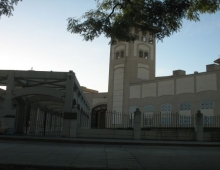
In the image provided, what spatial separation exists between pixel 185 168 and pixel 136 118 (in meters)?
13.2

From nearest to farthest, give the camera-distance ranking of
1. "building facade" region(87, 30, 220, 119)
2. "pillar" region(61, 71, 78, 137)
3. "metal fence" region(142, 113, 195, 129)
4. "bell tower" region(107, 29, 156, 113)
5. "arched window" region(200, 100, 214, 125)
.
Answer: "pillar" region(61, 71, 78, 137)
"metal fence" region(142, 113, 195, 129)
"arched window" region(200, 100, 214, 125)
"building facade" region(87, 30, 220, 119)
"bell tower" region(107, 29, 156, 113)

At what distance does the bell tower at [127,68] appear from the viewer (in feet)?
164

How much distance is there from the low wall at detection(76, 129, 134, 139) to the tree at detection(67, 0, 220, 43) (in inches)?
440

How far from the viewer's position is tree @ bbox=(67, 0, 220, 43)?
29.0ft

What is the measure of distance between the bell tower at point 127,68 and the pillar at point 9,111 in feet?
97.9

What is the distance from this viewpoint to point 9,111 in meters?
21.3

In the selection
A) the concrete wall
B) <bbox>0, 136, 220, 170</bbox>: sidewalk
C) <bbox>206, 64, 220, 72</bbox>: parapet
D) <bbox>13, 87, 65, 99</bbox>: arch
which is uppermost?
<bbox>206, 64, 220, 72</bbox>: parapet

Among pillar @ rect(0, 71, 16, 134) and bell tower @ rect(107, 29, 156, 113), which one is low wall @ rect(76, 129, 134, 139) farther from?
bell tower @ rect(107, 29, 156, 113)

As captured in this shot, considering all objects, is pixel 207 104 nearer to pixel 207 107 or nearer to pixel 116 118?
pixel 207 107

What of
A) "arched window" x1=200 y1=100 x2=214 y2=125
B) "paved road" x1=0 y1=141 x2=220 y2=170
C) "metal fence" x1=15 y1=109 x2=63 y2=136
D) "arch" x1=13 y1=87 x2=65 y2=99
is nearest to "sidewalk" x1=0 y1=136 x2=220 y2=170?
Result: "paved road" x1=0 y1=141 x2=220 y2=170

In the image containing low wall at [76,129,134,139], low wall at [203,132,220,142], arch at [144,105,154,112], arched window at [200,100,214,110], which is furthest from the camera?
arch at [144,105,154,112]

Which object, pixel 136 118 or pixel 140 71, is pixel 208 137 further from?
pixel 140 71

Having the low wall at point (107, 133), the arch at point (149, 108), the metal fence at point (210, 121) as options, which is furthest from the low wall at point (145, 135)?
the arch at point (149, 108)

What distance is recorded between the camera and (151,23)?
369 inches
